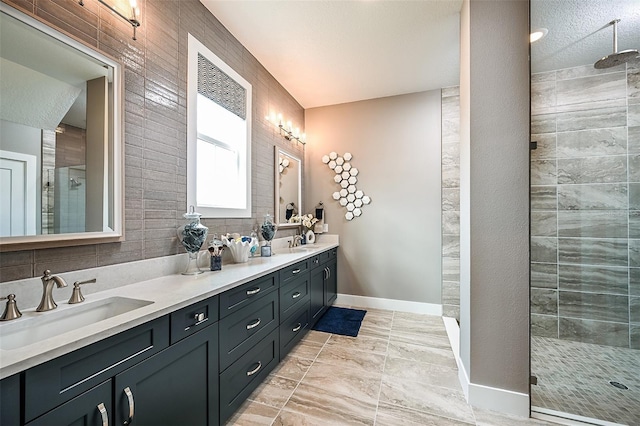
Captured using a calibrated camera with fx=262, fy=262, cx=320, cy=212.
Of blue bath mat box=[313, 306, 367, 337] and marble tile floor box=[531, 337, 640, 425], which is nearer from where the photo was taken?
marble tile floor box=[531, 337, 640, 425]

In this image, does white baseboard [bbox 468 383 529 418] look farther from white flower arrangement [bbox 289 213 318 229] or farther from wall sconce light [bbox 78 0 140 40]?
wall sconce light [bbox 78 0 140 40]

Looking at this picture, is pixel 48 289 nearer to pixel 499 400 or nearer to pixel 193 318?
pixel 193 318

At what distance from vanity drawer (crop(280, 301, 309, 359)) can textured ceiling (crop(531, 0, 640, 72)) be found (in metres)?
2.57

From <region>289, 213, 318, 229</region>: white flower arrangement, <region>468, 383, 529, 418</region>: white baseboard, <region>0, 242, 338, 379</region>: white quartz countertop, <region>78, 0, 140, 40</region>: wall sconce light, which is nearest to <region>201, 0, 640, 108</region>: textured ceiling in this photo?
<region>78, 0, 140, 40</region>: wall sconce light

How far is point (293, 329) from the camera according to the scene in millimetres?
2314

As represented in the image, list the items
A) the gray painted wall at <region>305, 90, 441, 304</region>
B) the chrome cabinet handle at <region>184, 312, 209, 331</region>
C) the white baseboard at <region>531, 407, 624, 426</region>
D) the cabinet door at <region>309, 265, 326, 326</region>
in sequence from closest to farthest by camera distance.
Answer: the chrome cabinet handle at <region>184, 312, 209, 331</region> < the white baseboard at <region>531, 407, 624, 426</region> < the cabinet door at <region>309, 265, 326, 326</region> < the gray painted wall at <region>305, 90, 441, 304</region>

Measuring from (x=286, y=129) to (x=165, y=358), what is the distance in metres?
2.80

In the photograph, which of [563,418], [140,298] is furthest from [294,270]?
[563,418]

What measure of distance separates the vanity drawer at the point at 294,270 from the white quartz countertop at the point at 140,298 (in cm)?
8

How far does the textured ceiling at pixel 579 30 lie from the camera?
177 cm

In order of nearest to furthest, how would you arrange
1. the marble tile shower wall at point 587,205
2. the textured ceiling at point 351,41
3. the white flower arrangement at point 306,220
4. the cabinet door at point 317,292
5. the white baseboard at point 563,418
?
the white baseboard at point 563,418 < the marble tile shower wall at point 587,205 < the textured ceiling at point 351,41 < the cabinet door at point 317,292 < the white flower arrangement at point 306,220

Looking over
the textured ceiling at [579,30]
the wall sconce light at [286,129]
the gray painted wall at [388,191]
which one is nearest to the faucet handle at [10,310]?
the wall sconce light at [286,129]

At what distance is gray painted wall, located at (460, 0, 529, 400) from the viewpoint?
166 centimetres

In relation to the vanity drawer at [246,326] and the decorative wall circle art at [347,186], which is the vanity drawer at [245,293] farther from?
the decorative wall circle art at [347,186]
